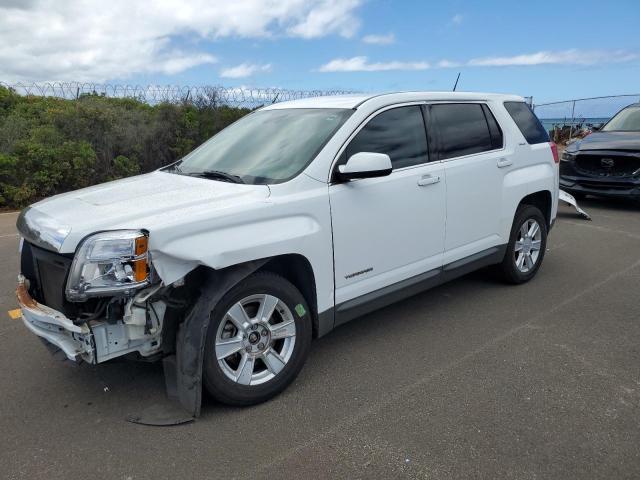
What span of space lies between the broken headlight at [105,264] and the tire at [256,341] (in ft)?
1.74

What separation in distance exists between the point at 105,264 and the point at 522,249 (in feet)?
13.3

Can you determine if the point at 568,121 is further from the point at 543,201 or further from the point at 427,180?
the point at 427,180

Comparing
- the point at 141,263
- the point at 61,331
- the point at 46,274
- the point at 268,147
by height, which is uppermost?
the point at 268,147

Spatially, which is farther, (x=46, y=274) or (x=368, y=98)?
(x=368, y=98)

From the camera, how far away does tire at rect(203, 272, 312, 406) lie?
307 centimetres

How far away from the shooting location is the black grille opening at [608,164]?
8742 millimetres

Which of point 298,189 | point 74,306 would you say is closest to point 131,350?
point 74,306

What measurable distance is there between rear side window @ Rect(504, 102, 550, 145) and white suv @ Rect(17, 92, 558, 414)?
0.57 m

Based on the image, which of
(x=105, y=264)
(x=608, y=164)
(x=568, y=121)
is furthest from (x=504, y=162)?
(x=568, y=121)

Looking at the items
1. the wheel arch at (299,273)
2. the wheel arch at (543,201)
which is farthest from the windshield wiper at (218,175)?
the wheel arch at (543,201)

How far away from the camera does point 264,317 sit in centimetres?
325

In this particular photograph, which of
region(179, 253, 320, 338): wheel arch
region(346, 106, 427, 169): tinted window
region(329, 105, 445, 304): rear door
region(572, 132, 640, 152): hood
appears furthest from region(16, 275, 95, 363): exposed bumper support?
region(572, 132, 640, 152): hood

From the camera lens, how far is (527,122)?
17.5 feet

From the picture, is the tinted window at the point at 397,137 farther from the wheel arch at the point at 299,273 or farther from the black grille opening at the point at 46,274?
the black grille opening at the point at 46,274
